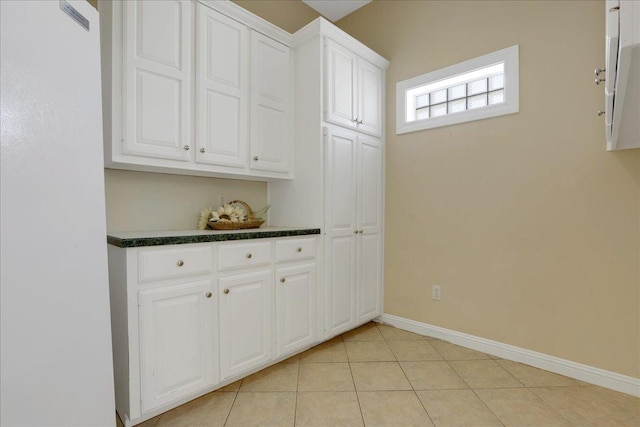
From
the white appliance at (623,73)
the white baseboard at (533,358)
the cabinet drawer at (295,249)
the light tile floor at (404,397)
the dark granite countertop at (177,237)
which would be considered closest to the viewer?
the white appliance at (623,73)

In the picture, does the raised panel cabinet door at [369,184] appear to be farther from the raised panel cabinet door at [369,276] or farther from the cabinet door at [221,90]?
the cabinet door at [221,90]

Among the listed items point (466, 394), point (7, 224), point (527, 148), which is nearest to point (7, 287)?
point (7, 224)

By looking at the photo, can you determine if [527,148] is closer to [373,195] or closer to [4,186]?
[373,195]

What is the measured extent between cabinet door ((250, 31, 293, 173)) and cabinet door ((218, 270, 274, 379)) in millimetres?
851

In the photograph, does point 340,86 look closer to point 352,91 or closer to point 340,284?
point 352,91

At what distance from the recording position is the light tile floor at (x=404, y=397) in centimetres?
156

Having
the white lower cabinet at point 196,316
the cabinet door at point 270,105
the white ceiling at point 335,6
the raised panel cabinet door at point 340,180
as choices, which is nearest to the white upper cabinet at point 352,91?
the raised panel cabinet door at point 340,180

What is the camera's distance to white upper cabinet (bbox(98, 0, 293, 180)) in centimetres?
166

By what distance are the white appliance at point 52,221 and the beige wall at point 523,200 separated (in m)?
2.26

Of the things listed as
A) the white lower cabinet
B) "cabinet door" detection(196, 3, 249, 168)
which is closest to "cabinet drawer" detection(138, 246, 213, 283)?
the white lower cabinet

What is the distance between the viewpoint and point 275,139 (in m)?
2.39

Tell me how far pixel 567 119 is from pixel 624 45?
1.41 metres

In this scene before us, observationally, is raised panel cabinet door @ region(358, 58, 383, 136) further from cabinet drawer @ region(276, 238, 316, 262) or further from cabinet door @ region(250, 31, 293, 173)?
cabinet drawer @ region(276, 238, 316, 262)

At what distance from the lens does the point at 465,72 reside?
2.41 meters
